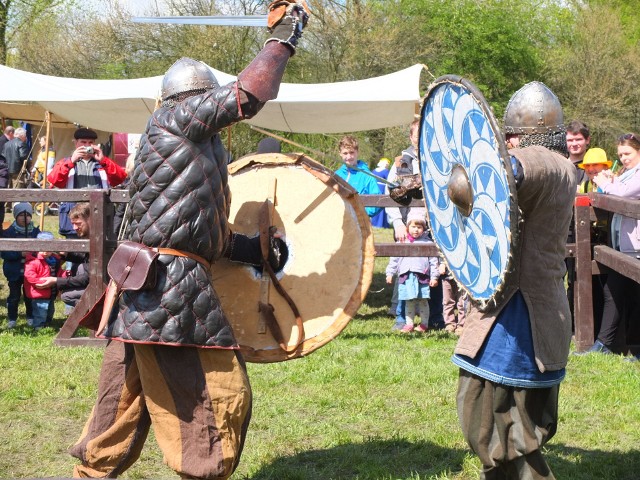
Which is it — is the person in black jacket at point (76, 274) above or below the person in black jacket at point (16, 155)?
below

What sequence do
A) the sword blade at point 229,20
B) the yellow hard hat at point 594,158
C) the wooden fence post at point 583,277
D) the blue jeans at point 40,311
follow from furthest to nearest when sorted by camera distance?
the blue jeans at point 40,311 < the yellow hard hat at point 594,158 < the wooden fence post at point 583,277 < the sword blade at point 229,20

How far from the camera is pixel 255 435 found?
4.50 m

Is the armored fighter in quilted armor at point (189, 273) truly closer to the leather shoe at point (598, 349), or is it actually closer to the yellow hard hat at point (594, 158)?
the leather shoe at point (598, 349)

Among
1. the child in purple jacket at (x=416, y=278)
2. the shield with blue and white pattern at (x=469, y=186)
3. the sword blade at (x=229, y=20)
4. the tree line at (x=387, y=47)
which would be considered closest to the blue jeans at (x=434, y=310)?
the child in purple jacket at (x=416, y=278)

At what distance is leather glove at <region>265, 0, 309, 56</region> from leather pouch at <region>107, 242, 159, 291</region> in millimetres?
867

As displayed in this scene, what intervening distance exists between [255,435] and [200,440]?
140cm

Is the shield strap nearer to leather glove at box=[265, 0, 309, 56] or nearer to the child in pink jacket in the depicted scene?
leather glove at box=[265, 0, 309, 56]

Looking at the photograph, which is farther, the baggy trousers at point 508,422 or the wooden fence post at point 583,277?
the wooden fence post at point 583,277

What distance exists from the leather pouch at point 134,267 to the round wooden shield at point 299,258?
0.58m

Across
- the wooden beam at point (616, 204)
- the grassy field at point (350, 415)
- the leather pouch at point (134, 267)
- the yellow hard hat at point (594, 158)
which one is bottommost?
the grassy field at point (350, 415)

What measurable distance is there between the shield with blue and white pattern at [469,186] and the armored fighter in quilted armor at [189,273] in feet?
2.01

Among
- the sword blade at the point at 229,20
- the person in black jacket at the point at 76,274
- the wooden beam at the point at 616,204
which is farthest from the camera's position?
the person in black jacket at the point at 76,274

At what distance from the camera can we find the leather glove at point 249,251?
3621 mm

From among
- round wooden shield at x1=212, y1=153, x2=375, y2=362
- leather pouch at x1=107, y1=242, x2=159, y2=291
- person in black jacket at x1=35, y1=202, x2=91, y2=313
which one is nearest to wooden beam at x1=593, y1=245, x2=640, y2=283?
round wooden shield at x1=212, y1=153, x2=375, y2=362
